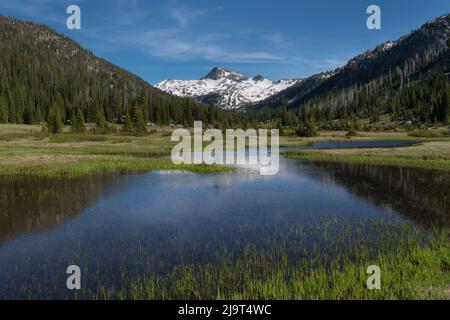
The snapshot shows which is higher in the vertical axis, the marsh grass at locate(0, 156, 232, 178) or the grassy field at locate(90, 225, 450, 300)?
the marsh grass at locate(0, 156, 232, 178)

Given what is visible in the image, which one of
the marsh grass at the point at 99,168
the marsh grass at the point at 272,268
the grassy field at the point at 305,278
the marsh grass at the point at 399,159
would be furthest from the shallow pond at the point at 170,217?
the marsh grass at the point at 399,159

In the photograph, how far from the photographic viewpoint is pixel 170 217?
23172 millimetres

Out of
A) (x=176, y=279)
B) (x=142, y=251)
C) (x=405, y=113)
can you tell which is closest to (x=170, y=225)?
(x=142, y=251)

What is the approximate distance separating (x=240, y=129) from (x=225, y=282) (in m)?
151

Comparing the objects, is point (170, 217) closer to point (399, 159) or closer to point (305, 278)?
point (305, 278)

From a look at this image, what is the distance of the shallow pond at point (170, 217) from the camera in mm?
15273

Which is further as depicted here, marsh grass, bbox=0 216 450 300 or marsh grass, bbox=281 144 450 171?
marsh grass, bbox=281 144 450 171

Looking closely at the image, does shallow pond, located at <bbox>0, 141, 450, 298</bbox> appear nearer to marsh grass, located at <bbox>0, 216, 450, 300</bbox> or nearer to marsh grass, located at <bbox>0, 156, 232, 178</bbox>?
marsh grass, located at <bbox>0, 216, 450, 300</bbox>

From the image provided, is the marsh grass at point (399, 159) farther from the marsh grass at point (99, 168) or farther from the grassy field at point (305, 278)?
the grassy field at point (305, 278)

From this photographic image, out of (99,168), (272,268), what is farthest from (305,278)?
(99,168)

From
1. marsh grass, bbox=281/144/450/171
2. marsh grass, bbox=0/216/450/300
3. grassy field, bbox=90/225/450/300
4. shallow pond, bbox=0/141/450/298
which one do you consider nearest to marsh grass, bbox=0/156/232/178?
shallow pond, bbox=0/141/450/298

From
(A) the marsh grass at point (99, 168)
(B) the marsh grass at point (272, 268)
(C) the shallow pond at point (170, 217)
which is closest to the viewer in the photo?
(B) the marsh grass at point (272, 268)

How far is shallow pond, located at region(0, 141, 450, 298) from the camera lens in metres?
15.3

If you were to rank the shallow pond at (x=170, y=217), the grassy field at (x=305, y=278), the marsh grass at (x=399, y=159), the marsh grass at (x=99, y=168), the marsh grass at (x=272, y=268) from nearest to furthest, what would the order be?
the grassy field at (x=305, y=278) → the marsh grass at (x=272, y=268) → the shallow pond at (x=170, y=217) → the marsh grass at (x=99, y=168) → the marsh grass at (x=399, y=159)
